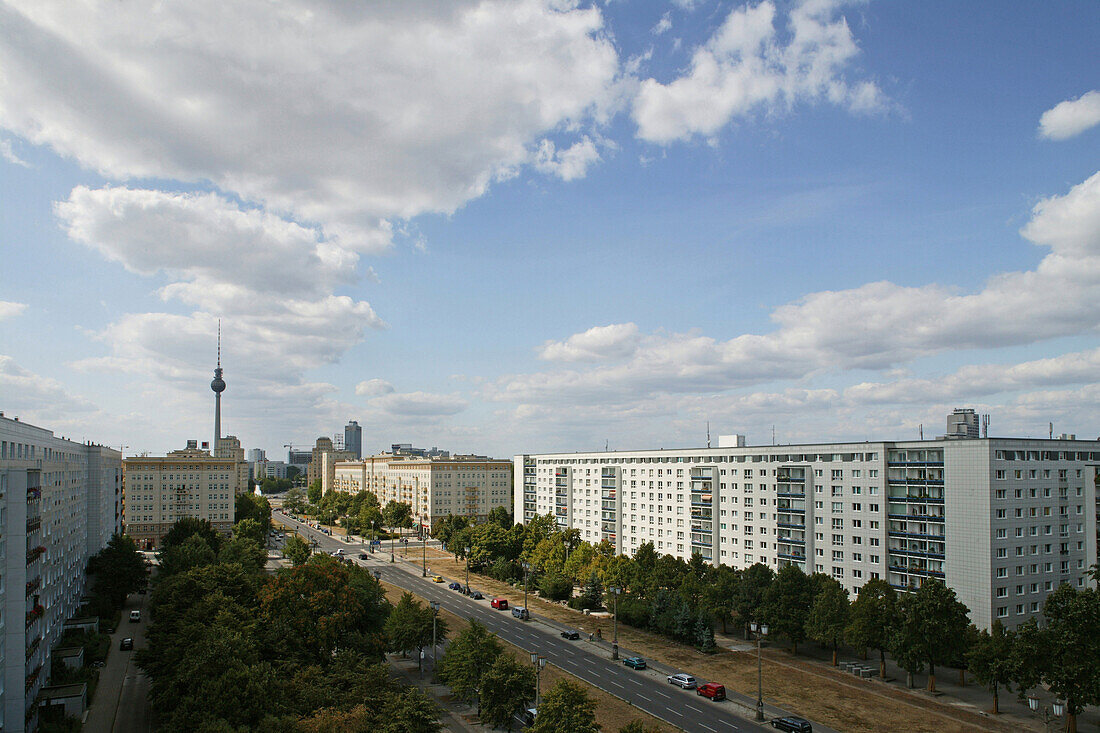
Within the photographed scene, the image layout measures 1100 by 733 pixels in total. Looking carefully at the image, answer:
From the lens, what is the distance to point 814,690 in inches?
Answer: 2403

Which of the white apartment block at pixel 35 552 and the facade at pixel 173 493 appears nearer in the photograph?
the white apartment block at pixel 35 552

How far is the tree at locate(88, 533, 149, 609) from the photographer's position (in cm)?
8819

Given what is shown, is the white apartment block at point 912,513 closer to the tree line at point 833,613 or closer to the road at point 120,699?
the tree line at point 833,613

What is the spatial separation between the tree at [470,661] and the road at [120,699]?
22.9m

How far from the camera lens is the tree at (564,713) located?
39.3m

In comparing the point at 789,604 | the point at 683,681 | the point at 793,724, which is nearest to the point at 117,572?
the point at 683,681

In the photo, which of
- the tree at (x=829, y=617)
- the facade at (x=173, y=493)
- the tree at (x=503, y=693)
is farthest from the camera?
the facade at (x=173, y=493)

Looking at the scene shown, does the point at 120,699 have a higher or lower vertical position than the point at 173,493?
lower

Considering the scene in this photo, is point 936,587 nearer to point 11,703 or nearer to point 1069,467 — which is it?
point 1069,467

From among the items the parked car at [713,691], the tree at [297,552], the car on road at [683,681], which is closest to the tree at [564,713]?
the parked car at [713,691]

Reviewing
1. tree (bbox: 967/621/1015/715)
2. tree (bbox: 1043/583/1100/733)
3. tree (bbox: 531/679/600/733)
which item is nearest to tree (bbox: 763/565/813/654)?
tree (bbox: 967/621/1015/715)

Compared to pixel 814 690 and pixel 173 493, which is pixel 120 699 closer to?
pixel 814 690

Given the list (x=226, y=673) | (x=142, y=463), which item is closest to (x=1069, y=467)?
(x=226, y=673)

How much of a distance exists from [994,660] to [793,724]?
18765 mm
